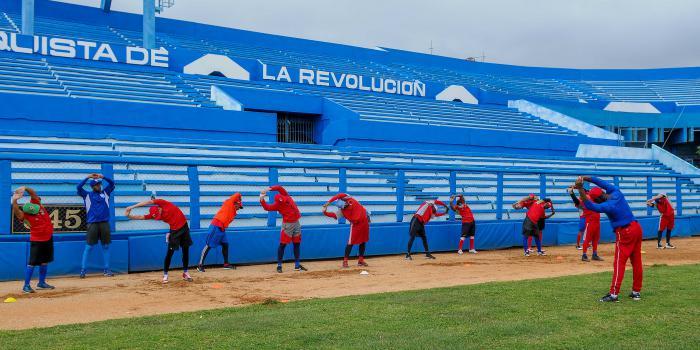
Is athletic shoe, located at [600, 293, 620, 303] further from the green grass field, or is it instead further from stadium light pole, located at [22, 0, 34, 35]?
stadium light pole, located at [22, 0, 34, 35]

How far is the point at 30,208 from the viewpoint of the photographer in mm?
10859

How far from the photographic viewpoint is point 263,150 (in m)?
21.5

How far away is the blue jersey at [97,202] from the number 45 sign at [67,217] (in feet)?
1.28

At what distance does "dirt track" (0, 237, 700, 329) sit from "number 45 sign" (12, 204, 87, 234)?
1.17 meters

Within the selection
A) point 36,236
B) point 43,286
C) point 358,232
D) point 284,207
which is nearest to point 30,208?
point 36,236

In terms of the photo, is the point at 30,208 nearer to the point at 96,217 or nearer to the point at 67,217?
the point at 96,217

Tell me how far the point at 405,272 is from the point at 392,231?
3510 millimetres

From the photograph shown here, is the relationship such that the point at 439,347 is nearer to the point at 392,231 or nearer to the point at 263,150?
the point at 392,231

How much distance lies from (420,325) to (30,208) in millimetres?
6796

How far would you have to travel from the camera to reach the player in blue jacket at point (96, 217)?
12641mm


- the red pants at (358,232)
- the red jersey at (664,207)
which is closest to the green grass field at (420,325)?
the red pants at (358,232)

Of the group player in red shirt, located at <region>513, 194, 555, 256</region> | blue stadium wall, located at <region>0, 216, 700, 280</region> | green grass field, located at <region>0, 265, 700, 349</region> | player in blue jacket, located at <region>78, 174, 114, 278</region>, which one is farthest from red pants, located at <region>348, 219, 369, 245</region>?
player in blue jacket, located at <region>78, 174, 114, 278</region>

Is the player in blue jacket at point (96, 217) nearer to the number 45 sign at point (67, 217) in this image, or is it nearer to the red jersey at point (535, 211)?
the number 45 sign at point (67, 217)

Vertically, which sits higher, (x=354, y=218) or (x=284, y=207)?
(x=284, y=207)
